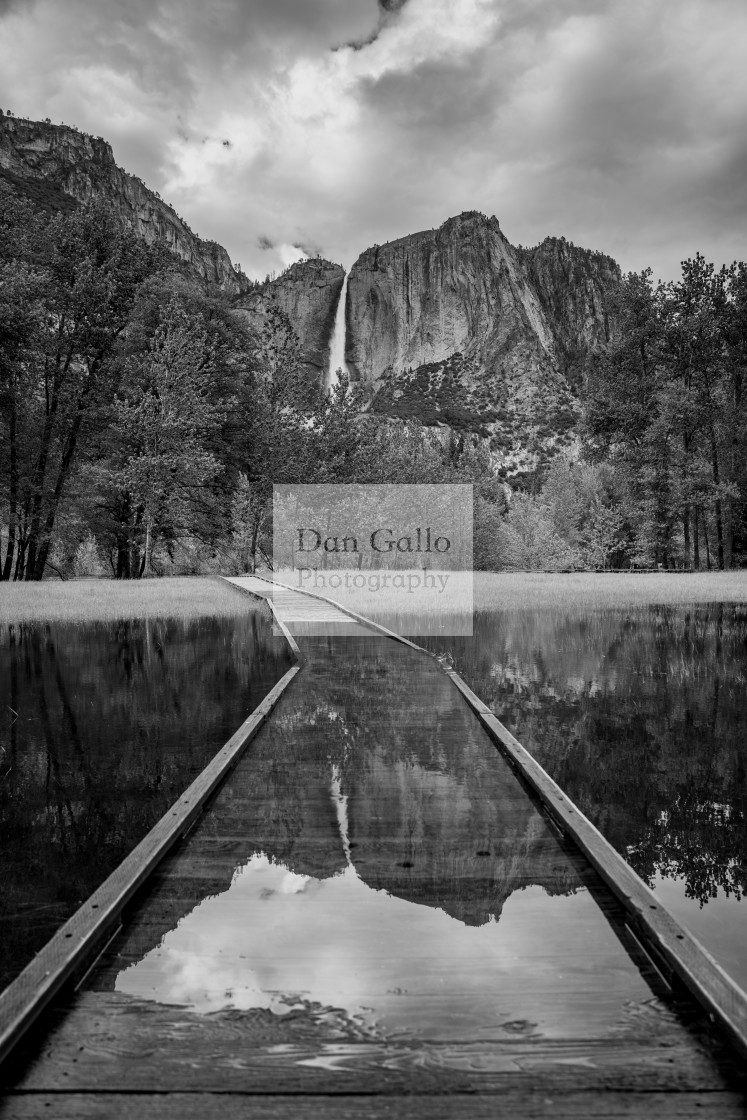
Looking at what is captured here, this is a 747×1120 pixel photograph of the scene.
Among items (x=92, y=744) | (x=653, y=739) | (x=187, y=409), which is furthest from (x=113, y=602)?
(x=653, y=739)

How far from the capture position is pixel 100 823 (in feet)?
15.3

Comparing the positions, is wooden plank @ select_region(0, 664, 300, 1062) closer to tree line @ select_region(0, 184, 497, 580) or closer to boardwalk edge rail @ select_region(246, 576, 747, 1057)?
boardwalk edge rail @ select_region(246, 576, 747, 1057)

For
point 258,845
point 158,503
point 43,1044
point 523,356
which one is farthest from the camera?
point 523,356

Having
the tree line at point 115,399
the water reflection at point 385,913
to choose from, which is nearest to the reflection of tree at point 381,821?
the water reflection at point 385,913

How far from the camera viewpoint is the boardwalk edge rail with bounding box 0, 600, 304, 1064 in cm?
238

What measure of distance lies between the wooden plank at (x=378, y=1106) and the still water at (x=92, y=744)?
1.00 m

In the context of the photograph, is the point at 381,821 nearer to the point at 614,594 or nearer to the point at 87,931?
the point at 87,931

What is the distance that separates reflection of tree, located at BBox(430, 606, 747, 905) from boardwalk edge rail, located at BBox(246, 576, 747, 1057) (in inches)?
13.5

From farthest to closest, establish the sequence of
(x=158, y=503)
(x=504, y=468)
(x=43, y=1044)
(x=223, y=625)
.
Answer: (x=504, y=468)
(x=158, y=503)
(x=223, y=625)
(x=43, y=1044)

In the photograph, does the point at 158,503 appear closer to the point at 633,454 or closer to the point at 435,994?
the point at 633,454

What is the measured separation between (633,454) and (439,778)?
45.9 meters

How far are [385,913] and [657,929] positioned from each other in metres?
1.19

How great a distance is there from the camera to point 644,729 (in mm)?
7344

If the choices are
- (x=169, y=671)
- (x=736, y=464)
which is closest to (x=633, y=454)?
(x=736, y=464)
